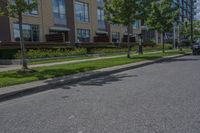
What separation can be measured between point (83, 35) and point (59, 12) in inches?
222

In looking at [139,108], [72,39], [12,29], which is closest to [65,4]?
[72,39]

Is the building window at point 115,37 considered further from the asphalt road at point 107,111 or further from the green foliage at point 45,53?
the asphalt road at point 107,111

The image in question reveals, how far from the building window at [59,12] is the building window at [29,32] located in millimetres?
3962

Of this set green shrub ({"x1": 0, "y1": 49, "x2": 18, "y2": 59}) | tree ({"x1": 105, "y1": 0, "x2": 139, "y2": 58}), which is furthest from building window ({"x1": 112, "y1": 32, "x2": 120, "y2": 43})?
green shrub ({"x1": 0, "y1": 49, "x2": 18, "y2": 59})

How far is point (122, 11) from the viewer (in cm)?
2406

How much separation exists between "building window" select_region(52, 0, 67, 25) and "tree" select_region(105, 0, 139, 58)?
37.6 ft

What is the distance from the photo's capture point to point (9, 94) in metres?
8.65

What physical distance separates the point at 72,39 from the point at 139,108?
3184 centimetres

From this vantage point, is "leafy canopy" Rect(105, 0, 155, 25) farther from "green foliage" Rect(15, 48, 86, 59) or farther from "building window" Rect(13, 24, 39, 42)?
"building window" Rect(13, 24, 39, 42)

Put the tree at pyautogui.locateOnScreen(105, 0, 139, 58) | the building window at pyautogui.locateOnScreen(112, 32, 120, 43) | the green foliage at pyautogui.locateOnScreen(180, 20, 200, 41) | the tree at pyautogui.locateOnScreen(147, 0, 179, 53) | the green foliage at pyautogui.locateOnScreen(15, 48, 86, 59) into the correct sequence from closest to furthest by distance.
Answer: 1. the green foliage at pyautogui.locateOnScreen(15, 48, 86, 59)
2. the tree at pyautogui.locateOnScreen(105, 0, 139, 58)
3. the tree at pyautogui.locateOnScreen(147, 0, 179, 53)
4. the building window at pyautogui.locateOnScreen(112, 32, 120, 43)
5. the green foliage at pyautogui.locateOnScreen(180, 20, 200, 41)

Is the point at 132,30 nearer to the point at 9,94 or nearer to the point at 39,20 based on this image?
the point at 39,20

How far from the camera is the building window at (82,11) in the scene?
3956cm

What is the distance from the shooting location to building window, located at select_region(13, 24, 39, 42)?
29750mm

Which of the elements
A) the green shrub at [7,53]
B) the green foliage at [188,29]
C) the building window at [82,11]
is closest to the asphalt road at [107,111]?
the green shrub at [7,53]
